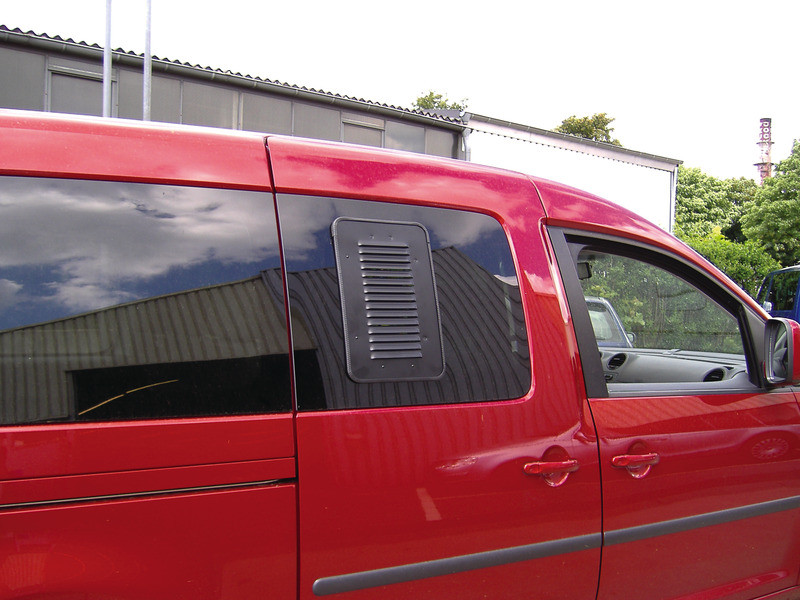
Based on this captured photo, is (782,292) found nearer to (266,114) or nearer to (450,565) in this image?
(266,114)

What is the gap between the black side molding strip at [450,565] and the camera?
157cm

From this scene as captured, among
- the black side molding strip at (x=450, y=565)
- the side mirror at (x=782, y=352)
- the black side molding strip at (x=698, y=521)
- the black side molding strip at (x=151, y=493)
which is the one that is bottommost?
the black side molding strip at (x=698, y=521)

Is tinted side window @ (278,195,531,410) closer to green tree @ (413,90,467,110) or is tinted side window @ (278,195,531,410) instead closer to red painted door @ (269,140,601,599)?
red painted door @ (269,140,601,599)

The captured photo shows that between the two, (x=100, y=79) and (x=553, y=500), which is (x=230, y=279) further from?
(x=100, y=79)

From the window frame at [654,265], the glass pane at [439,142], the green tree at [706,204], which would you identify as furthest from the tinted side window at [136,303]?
the green tree at [706,204]

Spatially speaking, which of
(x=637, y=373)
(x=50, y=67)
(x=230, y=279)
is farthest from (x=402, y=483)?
(x=50, y=67)

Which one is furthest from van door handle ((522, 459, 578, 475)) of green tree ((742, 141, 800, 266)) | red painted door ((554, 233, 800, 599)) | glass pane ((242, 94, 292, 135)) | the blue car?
green tree ((742, 141, 800, 266))

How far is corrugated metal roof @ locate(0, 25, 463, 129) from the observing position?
510 inches

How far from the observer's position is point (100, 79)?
13875 millimetres

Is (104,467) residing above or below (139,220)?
below

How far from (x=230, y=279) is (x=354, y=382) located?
0.40 m

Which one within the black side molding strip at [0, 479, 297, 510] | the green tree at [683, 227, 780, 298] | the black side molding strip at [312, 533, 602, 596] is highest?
the green tree at [683, 227, 780, 298]

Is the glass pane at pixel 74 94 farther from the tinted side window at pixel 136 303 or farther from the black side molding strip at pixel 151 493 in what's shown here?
the black side molding strip at pixel 151 493

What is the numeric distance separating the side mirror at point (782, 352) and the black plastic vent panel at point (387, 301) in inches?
54.6
